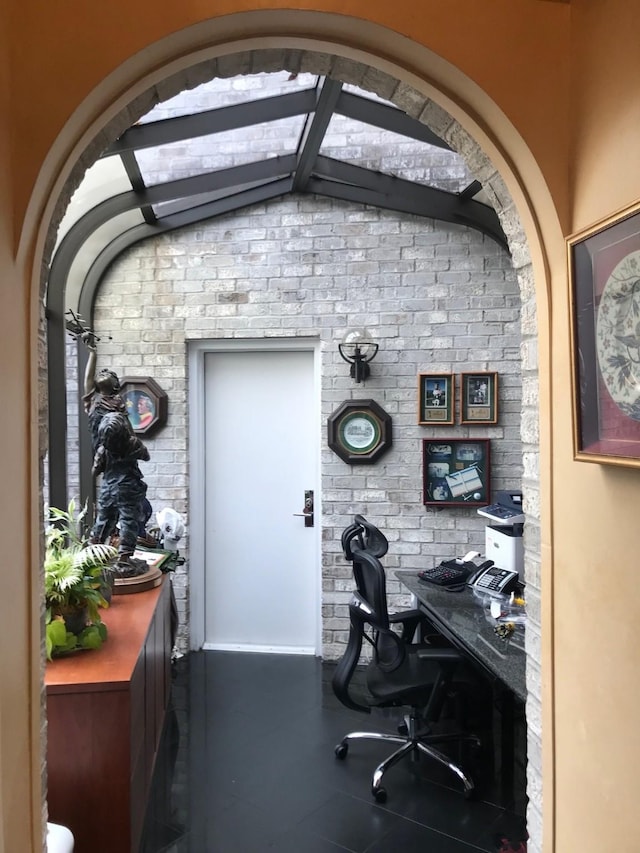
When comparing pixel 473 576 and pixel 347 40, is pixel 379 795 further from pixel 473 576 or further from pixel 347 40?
pixel 347 40

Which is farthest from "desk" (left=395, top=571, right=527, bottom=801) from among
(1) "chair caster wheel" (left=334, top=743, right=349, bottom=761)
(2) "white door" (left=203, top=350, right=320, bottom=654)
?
(2) "white door" (left=203, top=350, right=320, bottom=654)

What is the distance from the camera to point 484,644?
212 centimetres

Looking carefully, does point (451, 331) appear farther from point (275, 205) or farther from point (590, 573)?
point (590, 573)

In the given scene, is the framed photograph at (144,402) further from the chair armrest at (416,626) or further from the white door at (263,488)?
the chair armrest at (416,626)

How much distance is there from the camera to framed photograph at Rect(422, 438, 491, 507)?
3.42 metres

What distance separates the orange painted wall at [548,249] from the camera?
1010mm

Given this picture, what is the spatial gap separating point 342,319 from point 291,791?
2.55 m

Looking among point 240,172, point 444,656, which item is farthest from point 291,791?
point 240,172

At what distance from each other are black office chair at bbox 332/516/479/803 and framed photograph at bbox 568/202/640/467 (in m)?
1.39

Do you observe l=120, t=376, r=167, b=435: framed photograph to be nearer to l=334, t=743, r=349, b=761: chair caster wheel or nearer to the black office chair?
the black office chair

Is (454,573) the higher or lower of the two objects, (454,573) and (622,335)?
the lower

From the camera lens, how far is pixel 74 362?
3449mm

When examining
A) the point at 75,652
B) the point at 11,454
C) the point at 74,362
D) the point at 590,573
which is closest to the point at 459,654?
the point at 590,573

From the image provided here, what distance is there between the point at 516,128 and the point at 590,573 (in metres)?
0.94
